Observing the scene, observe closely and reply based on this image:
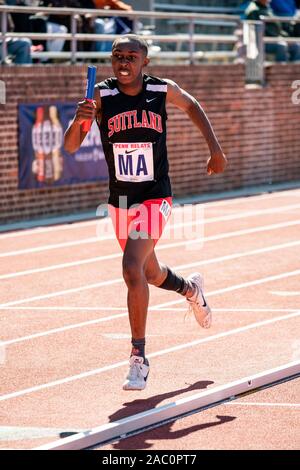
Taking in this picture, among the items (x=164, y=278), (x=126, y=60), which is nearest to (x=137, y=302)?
(x=164, y=278)

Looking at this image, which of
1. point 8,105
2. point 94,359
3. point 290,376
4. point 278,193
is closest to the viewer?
point 290,376

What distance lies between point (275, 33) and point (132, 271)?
54.3 feet

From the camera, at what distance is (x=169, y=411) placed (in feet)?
23.9

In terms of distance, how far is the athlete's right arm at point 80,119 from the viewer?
768cm

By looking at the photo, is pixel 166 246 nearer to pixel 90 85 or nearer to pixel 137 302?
pixel 137 302

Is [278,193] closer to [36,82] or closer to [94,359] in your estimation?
[36,82]

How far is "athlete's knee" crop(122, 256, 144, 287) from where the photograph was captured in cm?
808

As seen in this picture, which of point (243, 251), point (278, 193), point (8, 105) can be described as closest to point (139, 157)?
point (243, 251)

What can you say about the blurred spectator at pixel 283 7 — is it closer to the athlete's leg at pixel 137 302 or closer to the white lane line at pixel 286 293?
the white lane line at pixel 286 293

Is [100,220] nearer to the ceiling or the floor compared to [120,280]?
nearer to the floor

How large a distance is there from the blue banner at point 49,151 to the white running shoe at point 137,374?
32.5 ft

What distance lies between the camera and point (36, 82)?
58.8 feet

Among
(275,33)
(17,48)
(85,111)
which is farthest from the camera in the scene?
(275,33)

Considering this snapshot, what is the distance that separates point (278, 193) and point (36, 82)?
20.7 ft
